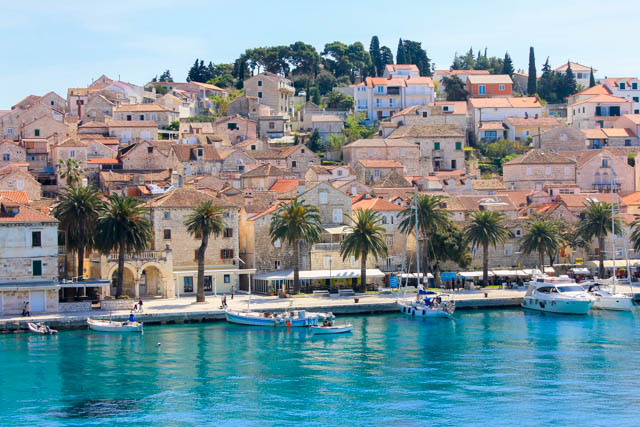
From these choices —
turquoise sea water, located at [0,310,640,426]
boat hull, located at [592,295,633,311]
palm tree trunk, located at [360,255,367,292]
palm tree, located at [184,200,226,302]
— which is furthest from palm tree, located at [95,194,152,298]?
boat hull, located at [592,295,633,311]

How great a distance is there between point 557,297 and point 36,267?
3779cm

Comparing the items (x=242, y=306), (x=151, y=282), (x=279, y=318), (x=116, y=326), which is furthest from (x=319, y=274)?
(x=116, y=326)

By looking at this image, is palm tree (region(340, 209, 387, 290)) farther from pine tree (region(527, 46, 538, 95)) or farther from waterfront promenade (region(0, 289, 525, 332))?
pine tree (region(527, 46, 538, 95))

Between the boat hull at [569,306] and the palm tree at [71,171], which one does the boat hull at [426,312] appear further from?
the palm tree at [71,171]

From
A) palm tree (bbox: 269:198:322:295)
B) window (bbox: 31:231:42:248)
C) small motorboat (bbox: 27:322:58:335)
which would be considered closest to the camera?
small motorboat (bbox: 27:322:58:335)

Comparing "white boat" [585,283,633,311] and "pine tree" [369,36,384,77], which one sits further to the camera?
"pine tree" [369,36,384,77]

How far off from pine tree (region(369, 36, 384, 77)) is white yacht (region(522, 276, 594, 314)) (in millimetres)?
104834

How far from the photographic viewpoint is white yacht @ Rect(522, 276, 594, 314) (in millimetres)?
69625

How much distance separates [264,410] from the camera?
4119 cm

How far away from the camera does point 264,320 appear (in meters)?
63.5

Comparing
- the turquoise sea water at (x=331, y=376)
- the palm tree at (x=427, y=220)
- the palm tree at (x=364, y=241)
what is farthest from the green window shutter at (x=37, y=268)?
the palm tree at (x=427, y=220)

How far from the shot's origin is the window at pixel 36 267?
62906mm

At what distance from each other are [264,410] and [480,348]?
1839 cm

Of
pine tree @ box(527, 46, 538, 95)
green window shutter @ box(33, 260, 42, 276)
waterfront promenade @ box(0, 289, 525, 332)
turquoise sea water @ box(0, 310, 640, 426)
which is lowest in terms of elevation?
turquoise sea water @ box(0, 310, 640, 426)
